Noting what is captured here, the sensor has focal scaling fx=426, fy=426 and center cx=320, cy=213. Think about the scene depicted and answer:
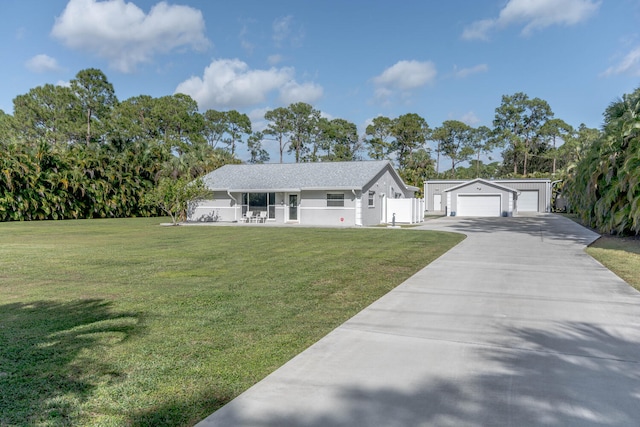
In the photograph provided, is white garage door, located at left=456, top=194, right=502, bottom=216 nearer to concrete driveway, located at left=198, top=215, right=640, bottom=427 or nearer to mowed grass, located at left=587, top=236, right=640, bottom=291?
mowed grass, located at left=587, top=236, right=640, bottom=291

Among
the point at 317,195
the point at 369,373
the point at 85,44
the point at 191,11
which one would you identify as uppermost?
the point at 85,44

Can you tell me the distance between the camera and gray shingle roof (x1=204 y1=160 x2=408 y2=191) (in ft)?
83.9

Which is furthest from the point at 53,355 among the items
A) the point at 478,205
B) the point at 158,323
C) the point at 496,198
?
the point at 478,205

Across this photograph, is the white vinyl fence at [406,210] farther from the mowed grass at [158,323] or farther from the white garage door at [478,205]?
the mowed grass at [158,323]

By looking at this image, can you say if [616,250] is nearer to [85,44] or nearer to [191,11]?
[191,11]

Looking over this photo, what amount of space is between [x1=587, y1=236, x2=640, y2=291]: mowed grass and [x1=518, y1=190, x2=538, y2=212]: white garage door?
2787cm

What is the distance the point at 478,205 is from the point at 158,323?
3636 centimetres

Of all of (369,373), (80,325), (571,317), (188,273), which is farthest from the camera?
(188,273)

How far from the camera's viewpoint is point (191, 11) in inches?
894

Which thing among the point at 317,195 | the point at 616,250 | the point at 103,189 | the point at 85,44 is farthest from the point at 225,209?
the point at 616,250

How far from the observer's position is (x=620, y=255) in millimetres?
11453

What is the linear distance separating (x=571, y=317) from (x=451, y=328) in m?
1.80

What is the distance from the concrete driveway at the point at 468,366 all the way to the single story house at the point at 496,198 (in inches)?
1233

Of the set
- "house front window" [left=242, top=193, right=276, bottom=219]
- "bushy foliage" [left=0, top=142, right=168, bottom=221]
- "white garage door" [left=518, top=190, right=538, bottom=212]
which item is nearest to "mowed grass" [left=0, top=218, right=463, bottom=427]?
"house front window" [left=242, top=193, right=276, bottom=219]
